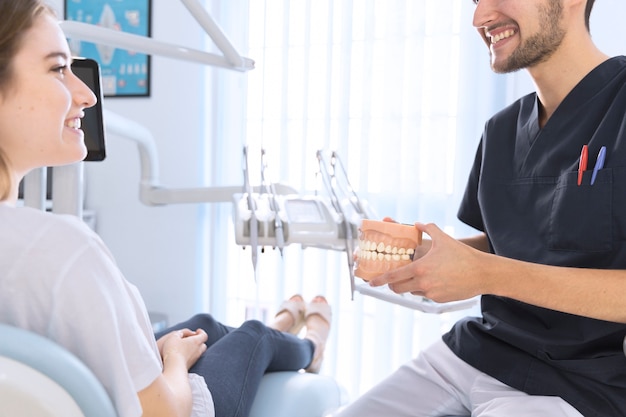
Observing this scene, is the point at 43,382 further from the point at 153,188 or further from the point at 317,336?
the point at 153,188

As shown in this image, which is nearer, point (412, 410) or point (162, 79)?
point (412, 410)

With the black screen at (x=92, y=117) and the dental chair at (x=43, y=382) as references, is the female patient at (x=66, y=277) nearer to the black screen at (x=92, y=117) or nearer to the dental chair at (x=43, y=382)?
the dental chair at (x=43, y=382)

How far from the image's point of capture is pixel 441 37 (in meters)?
2.53

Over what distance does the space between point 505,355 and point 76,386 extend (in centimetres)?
81

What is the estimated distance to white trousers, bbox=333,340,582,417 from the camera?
1194 mm

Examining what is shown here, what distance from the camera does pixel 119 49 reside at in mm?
3027

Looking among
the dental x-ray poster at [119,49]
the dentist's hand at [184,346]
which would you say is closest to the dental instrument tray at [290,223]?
the dentist's hand at [184,346]

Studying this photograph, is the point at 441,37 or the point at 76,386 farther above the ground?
the point at 441,37

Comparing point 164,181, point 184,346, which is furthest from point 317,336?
point 164,181

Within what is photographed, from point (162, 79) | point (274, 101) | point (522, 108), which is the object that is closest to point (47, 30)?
point (522, 108)

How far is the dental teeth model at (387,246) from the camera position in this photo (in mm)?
1054

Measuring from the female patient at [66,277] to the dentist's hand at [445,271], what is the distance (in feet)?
1.37

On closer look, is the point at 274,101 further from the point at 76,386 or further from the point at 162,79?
the point at 76,386

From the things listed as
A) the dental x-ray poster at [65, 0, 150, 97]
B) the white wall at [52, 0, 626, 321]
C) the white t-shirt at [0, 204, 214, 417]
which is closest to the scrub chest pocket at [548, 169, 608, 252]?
the white t-shirt at [0, 204, 214, 417]
